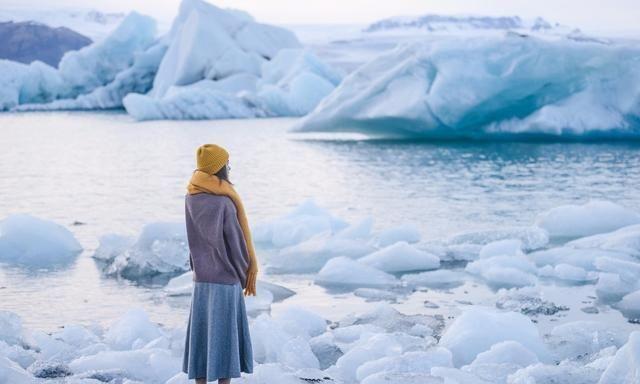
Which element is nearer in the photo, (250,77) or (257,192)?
(257,192)

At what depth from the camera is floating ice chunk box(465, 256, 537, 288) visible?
7.30 metres

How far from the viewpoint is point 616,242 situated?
8.42m

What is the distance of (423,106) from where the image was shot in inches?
749

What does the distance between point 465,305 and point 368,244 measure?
6.85 ft

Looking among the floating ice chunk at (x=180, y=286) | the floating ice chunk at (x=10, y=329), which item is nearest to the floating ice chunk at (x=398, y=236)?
the floating ice chunk at (x=180, y=286)

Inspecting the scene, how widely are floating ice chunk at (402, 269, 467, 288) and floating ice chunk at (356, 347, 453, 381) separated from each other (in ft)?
7.41

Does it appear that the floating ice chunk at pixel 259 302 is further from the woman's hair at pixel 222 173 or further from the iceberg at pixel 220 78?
the iceberg at pixel 220 78

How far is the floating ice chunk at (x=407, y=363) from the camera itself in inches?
190

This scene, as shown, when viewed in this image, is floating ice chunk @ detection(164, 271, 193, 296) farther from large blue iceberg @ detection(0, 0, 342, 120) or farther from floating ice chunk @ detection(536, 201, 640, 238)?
large blue iceberg @ detection(0, 0, 342, 120)

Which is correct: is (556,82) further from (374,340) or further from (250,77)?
(250,77)

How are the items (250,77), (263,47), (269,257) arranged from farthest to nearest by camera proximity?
(263,47)
(250,77)
(269,257)

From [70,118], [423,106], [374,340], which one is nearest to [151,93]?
[70,118]

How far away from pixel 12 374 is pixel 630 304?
4.23 metres

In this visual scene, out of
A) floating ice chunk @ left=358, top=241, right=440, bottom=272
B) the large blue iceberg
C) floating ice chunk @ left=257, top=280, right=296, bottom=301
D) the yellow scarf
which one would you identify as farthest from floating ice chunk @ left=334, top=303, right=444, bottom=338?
the large blue iceberg
